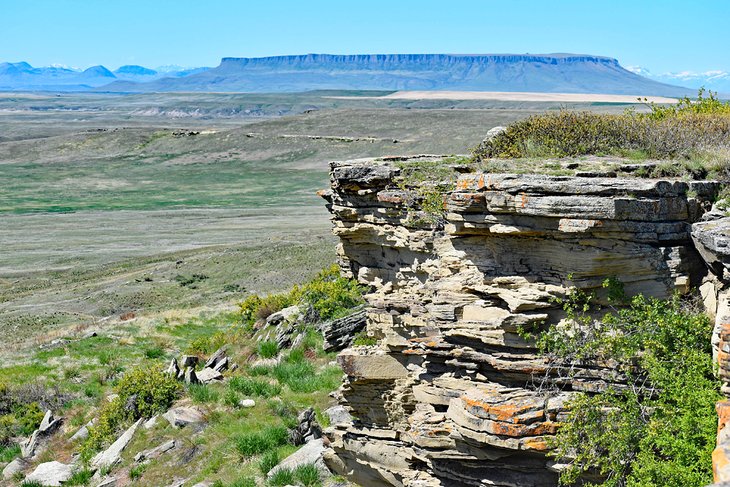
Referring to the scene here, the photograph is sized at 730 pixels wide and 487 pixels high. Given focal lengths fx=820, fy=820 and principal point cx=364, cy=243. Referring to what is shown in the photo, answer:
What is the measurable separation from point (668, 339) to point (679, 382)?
72 centimetres

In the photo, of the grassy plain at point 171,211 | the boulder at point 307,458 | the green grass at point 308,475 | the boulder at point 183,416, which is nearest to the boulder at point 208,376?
the boulder at point 183,416

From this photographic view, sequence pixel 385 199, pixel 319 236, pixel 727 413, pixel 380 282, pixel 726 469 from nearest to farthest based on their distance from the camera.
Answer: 1. pixel 726 469
2. pixel 727 413
3. pixel 385 199
4. pixel 380 282
5. pixel 319 236

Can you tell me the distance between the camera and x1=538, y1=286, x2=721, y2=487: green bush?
→ 1028cm

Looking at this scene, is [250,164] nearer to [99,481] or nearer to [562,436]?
[99,481]

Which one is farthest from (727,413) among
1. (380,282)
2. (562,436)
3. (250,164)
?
(250,164)

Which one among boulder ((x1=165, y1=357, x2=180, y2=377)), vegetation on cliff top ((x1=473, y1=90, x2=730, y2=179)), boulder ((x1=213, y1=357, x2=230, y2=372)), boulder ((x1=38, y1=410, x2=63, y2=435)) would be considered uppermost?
vegetation on cliff top ((x1=473, y1=90, x2=730, y2=179))

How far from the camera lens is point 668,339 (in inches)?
437

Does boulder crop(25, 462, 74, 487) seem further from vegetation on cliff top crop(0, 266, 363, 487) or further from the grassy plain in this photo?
the grassy plain

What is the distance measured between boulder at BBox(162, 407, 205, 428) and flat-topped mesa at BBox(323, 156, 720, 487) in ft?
20.6

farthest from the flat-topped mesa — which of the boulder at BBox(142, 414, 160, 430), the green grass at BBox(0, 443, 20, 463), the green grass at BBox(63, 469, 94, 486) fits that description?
the green grass at BBox(0, 443, 20, 463)

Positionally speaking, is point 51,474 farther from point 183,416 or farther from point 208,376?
point 208,376

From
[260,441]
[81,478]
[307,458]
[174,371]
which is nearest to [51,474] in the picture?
[81,478]

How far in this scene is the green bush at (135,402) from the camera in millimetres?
21125

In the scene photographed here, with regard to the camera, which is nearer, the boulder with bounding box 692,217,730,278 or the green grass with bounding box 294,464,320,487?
the boulder with bounding box 692,217,730,278
